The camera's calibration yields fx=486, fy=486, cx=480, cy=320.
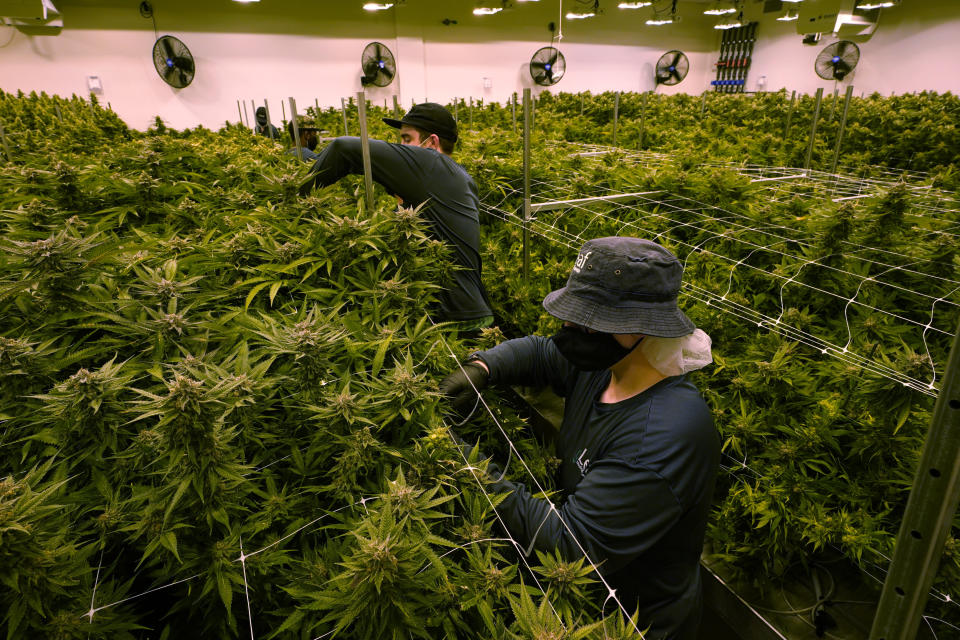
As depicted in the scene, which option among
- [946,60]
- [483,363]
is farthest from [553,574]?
[946,60]

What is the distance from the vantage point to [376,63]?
12242mm

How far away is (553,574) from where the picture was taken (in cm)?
91

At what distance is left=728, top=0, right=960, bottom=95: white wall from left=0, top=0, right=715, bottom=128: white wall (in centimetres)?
509

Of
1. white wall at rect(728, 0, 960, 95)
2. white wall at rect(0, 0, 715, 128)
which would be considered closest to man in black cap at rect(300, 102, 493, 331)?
white wall at rect(0, 0, 715, 128)

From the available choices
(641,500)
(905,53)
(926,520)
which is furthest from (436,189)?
(905,53)

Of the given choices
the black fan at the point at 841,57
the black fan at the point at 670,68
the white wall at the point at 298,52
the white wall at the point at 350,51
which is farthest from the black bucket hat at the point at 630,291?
the black fan at the point at 670,68

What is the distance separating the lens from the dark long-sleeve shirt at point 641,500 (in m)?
1.14

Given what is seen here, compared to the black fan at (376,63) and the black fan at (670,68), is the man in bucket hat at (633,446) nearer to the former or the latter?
the black fan at (376,63)

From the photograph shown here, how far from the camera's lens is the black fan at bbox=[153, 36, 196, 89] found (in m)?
10.5

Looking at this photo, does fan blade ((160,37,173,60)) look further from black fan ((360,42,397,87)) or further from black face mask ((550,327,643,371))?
black face mask ((550,327,643,371))

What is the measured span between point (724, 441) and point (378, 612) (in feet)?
5.60

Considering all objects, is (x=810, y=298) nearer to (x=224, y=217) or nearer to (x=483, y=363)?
(x=483, y=363)

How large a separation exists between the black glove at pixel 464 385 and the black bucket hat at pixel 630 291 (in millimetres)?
374

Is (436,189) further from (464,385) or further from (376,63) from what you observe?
(376,63)
